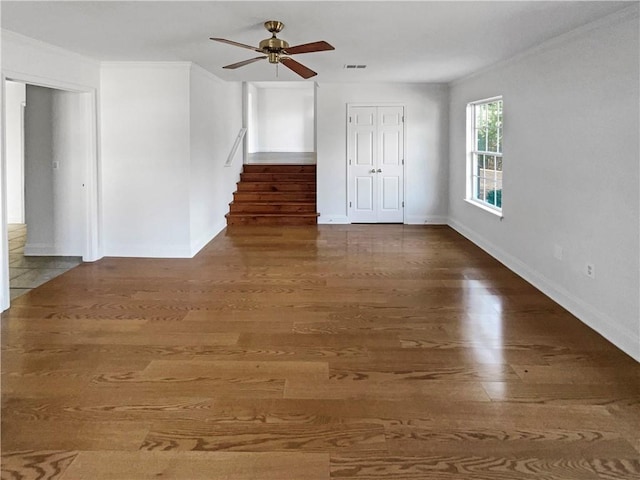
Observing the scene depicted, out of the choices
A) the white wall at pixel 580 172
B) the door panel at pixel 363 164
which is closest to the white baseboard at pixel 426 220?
the door panel at pixel 363 164

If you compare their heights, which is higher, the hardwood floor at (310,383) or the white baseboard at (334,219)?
the white baseboard at (334,219)

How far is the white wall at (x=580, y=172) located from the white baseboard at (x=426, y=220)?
289 cm

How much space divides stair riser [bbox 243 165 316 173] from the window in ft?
11.4

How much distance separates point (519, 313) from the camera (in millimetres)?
4312

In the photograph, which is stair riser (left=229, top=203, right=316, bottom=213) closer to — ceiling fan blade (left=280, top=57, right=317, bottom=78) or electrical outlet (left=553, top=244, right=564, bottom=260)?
ceiling fan blade (left=280, top=57, right=317, bottom=78)

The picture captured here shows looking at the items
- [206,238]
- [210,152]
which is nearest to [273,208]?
[210,152]

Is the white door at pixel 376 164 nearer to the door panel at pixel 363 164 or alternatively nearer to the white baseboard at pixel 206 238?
the door panel at pixel 363 164

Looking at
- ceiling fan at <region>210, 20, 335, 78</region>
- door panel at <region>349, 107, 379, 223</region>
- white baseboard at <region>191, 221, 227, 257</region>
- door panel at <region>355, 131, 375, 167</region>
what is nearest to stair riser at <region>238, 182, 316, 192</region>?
door panel at <region>349, 107, 379, 223</region>

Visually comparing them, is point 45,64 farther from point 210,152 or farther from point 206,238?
point 206,238

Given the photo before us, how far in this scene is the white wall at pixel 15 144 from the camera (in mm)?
8609

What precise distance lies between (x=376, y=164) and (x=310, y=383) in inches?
255

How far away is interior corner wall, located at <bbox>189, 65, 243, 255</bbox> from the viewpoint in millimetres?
6631

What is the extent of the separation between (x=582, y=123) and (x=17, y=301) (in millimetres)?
4803

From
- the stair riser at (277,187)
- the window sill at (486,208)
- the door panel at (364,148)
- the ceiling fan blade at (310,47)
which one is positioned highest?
the ceiling fan blade at (310,47)
